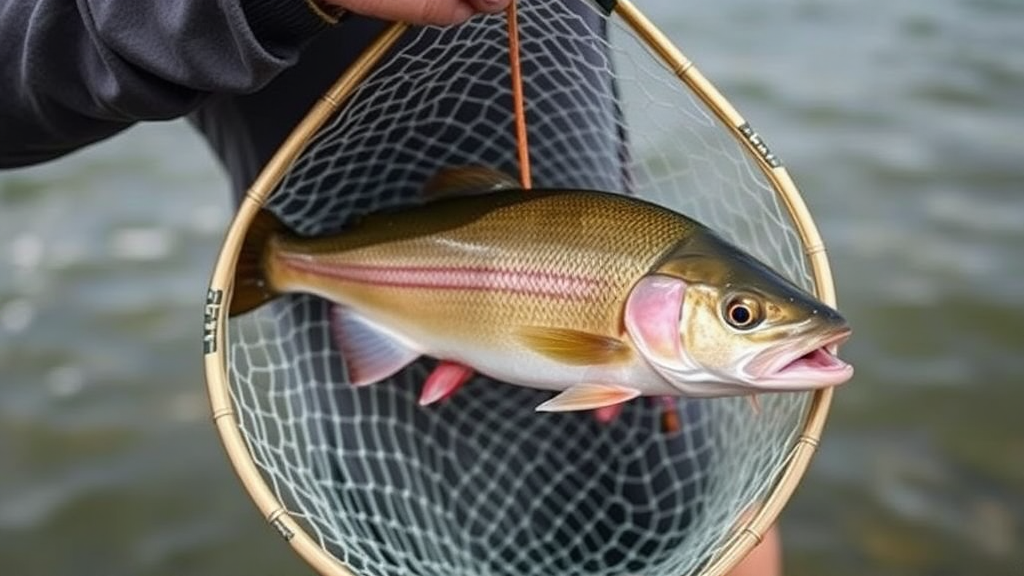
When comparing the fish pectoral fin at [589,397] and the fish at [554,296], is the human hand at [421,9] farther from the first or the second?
the fish pectoral fin at [589,397]

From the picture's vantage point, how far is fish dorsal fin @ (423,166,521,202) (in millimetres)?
1550

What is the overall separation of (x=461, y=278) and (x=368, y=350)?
170 millimetres

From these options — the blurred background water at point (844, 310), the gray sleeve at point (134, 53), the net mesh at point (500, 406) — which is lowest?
the blurred background water at point (844, 310)

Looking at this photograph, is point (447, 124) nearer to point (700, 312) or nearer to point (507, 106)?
point (507, 106)

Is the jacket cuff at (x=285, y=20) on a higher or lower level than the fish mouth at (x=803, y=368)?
higher

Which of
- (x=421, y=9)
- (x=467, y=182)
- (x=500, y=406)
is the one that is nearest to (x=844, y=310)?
(x=500, y=406)

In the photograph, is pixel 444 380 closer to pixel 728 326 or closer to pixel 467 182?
pixel 467 182

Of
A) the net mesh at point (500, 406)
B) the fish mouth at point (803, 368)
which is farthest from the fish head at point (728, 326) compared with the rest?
the net mesh at point (500, 406)

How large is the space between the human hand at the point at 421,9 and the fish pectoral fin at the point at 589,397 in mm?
397

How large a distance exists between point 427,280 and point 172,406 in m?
→ 1.75

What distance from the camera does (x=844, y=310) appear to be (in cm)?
332

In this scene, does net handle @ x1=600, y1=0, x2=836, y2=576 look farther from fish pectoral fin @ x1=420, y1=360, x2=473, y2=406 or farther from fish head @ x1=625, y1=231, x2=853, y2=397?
fish pectoral fin @ x1=420, y1=360, x2=473, y2=406

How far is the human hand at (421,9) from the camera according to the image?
127cm

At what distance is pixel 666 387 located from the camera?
1.37m
